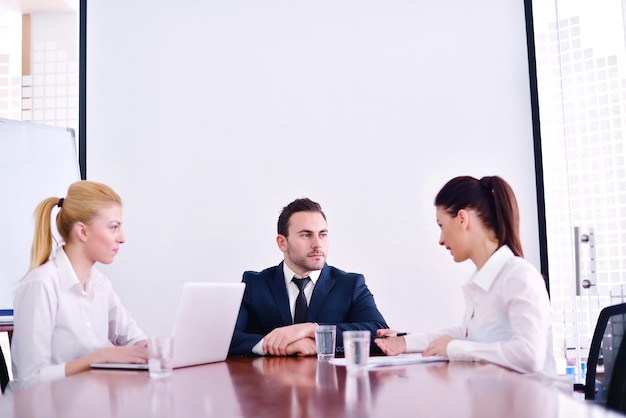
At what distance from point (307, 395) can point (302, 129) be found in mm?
2938

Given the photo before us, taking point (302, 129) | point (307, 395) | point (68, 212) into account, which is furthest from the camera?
point (302, 129)

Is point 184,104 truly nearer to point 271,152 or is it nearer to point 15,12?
point 271,152

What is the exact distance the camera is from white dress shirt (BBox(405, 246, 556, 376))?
6.71ft

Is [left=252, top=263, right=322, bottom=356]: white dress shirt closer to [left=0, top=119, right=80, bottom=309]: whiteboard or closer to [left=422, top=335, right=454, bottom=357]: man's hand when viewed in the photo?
[left=422, top=335, right=454, bottom=357]: man's hand

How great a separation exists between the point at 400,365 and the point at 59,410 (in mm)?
1017

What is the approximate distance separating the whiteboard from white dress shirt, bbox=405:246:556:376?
218 cm

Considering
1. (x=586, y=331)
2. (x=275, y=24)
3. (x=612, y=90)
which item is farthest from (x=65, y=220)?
(x=612, y=90)

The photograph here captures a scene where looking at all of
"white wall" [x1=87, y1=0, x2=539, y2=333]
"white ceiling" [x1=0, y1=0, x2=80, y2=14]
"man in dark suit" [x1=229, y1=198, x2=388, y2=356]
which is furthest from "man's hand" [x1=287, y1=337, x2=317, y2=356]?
"white ceiling" [x1=0, y1=0, x2=80, y2=14]

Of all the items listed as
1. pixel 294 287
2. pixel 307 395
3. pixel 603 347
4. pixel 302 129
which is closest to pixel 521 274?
pixel 603 347

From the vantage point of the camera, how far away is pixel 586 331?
161 inches

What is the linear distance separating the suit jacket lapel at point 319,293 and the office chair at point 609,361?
1.20 m

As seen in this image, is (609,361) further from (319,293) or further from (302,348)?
(319,293)

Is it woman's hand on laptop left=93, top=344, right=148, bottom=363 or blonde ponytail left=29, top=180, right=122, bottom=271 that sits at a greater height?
blonde ponytail left=29, top=180, right=122, bottom=271

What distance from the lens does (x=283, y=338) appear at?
2578 millimetres
